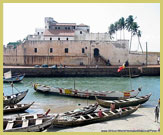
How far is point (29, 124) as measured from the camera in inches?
430

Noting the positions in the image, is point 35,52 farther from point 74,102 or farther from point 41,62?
point 74,102

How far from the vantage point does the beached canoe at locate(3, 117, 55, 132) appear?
33.2 ft

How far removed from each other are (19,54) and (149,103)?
2657 centimetres

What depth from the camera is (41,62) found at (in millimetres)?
37875

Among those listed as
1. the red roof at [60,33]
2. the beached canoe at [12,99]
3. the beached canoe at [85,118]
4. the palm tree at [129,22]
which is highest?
the palm tree at [129,22]

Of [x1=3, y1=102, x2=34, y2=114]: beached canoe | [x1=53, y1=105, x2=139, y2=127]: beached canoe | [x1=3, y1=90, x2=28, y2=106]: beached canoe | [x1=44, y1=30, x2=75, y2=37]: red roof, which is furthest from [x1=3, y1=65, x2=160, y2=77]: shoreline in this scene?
[x1=53, y1=105, x2=139, y2=127]: beached canoe

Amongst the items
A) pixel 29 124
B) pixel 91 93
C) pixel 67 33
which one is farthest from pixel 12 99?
pixel 67 33

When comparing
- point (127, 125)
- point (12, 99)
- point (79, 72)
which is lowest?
point (127, 125)

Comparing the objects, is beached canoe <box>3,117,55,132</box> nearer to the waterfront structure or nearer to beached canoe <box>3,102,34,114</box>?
beached canoe <box>3,102,34,114</box>

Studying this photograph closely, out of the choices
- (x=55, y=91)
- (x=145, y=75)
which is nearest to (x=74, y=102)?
(x=55, y=91)

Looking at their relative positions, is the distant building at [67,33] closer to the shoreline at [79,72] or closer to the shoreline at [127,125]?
the shoreline at [79,72]

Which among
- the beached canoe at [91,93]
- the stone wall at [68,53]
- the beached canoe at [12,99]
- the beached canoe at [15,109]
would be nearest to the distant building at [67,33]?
the stone wall at [68,53]

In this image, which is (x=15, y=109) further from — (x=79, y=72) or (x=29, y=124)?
(x=79, y=72)

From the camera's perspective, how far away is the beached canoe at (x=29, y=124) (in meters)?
10.1
